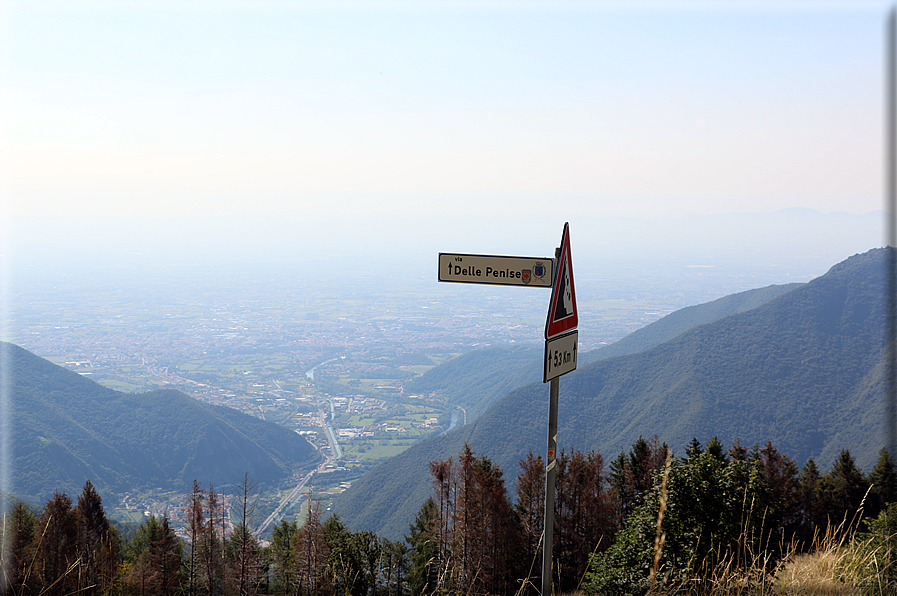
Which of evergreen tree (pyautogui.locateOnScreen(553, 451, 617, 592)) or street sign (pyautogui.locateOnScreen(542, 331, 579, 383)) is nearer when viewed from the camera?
street sign (pyautogui.locateOnScreen(542, 331, 579, 383))

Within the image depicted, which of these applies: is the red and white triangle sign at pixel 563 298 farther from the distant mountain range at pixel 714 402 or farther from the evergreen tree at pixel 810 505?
the distant mountain range at pixel 714 402

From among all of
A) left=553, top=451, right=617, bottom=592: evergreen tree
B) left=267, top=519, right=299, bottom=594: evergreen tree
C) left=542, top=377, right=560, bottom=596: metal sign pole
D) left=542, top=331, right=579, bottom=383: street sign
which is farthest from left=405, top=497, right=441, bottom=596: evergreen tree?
left=542, top=331, right=579, bottom=383: street sign

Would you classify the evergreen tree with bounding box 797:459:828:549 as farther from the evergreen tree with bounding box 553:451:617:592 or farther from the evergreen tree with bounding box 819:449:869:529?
the evergreen tree with bounding box 553:451:617:592

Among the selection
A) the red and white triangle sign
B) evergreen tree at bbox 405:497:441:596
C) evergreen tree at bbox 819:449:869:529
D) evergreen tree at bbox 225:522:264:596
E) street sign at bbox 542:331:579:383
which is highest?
the red and white triangle sign

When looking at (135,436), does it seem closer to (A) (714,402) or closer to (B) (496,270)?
(A) (714,402)

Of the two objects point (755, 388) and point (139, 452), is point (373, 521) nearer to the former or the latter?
point (139, 452)
